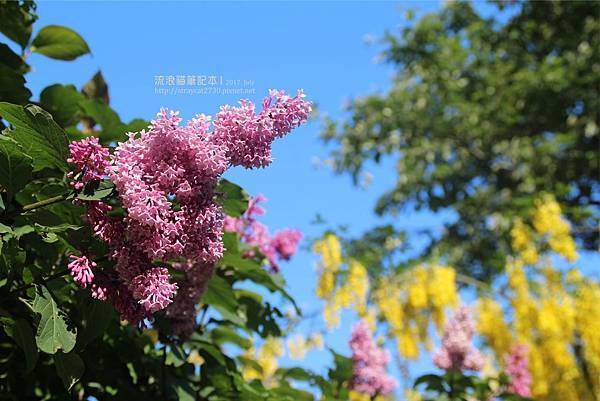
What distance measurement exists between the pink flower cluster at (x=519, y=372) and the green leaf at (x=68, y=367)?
2.93 m

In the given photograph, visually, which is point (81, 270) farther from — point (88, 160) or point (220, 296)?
point (220, 296)

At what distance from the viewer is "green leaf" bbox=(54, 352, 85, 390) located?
127cm

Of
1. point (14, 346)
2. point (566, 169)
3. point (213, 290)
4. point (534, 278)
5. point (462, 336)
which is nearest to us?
point (14, 346)

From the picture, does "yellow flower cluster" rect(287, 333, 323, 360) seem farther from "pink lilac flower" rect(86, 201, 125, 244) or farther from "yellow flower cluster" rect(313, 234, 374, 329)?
"pink lilac flower" rect(86, 201, 125, 244)

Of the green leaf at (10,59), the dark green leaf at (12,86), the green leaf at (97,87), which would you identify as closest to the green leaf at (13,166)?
the dark green leaf at (12,86)

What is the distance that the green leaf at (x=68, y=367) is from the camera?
127 centimetres

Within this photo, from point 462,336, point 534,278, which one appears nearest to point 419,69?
point 534,278

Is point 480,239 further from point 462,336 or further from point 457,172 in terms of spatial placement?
point 462,336

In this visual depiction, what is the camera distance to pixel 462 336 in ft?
12.4

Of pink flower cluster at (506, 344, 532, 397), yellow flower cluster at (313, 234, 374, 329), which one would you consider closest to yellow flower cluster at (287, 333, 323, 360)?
yellow flower cluster at (313, 234, 374, 329)

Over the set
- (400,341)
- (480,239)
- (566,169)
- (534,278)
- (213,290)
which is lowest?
(213,290)

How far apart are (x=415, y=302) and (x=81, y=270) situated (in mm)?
7700

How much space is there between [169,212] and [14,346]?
95 cm

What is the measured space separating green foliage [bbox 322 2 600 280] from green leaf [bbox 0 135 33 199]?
9816 mm
